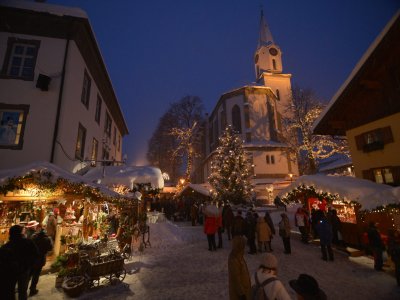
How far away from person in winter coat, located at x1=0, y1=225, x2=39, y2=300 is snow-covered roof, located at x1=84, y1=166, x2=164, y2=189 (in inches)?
257

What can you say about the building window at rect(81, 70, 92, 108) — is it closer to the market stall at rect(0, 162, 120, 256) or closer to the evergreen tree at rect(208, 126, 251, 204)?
the market stall at rect(0, 162, 120, 256)

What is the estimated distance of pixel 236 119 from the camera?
4397cm

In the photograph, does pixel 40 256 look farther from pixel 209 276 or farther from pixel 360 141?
pixel 360 141

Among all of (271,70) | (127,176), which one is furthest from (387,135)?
(271,70)

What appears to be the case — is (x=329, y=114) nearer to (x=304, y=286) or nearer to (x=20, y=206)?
(x=304, y=286)

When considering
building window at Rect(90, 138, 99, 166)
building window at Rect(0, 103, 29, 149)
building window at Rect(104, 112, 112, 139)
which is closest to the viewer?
building window at Rect(0, 103, 29, 149)

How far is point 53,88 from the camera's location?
11945 mm

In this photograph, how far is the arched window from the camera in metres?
43.3

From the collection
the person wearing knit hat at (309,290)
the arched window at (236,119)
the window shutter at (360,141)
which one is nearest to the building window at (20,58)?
the person wearing knit hat at (309,290)

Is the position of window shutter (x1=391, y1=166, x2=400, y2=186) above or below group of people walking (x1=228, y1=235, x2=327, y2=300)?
above

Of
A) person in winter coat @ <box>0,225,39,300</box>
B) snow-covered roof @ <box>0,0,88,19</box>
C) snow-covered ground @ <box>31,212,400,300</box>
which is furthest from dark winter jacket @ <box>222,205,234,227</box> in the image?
snow-covered roof @ <box>0,0,88,19</box>

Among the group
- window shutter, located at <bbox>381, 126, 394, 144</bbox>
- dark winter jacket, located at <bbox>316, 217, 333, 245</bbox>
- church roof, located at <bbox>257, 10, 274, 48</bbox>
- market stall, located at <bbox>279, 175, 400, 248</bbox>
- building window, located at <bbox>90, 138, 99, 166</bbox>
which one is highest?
church roof, located at <bbox>257, 10, 274, 48</bbox>

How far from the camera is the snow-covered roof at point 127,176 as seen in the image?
40.0ft

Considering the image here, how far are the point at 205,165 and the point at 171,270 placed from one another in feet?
140
